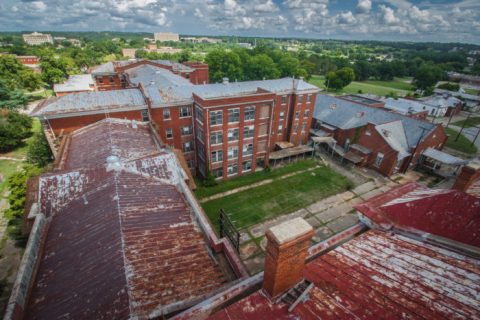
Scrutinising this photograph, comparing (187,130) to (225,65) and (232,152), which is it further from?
(225,65)

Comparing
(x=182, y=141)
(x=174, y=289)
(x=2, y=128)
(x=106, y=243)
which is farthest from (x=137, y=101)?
(x=2, y=128)

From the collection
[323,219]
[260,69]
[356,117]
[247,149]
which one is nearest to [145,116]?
[247,149]

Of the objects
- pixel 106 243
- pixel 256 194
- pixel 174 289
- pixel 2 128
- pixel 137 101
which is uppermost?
pixel 137 101

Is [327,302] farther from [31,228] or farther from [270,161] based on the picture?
[270,161]

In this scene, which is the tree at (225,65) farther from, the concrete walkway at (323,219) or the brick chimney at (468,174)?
the brick chimney at (468,174)

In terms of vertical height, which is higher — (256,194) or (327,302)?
(327,302)

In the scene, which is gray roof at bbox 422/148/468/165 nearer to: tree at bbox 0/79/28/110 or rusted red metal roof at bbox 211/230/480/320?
rusted red metal roof at bbox 211/230/480/320

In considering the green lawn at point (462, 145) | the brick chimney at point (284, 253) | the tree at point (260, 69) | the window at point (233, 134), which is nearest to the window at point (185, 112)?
the window at point (233, 134)
